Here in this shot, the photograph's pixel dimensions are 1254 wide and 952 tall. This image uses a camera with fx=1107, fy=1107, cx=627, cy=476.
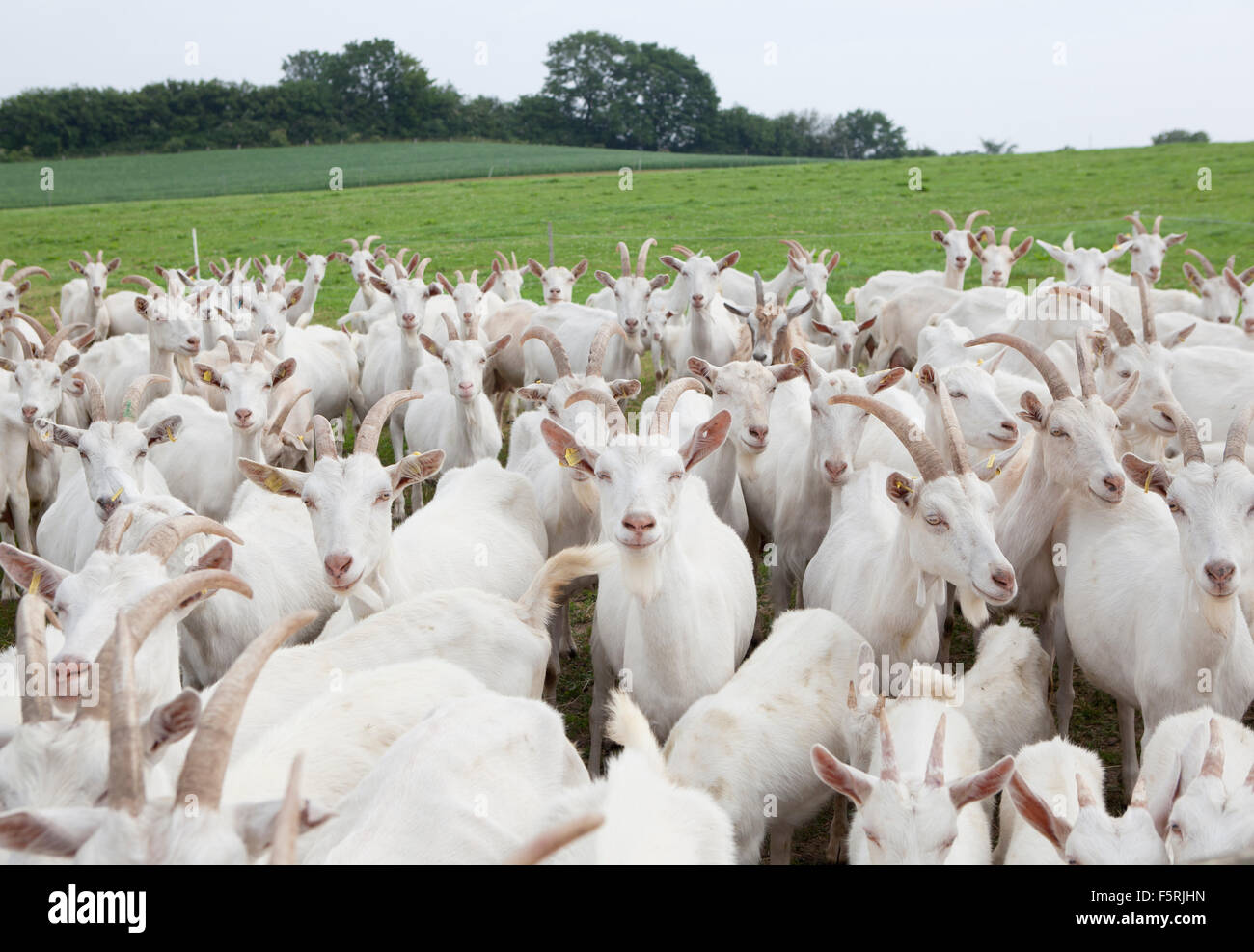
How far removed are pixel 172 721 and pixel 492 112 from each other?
184 feet

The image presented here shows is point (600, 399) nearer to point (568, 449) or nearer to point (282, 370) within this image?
point (568, 449)

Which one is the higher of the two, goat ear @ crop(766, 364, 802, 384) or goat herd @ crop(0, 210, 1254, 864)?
goat ear @ crop(766, 364, 802, 384)

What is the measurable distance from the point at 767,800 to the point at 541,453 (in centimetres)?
335

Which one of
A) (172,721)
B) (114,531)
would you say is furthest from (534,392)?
(172,721)

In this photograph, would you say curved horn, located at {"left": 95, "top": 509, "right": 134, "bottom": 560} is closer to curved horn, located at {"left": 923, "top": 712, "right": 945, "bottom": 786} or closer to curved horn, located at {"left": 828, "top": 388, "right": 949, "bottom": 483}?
curved horn, located at {"left": 923, "top": 712, "right": 945, "bottom": 786}

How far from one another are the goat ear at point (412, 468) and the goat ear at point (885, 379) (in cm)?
257

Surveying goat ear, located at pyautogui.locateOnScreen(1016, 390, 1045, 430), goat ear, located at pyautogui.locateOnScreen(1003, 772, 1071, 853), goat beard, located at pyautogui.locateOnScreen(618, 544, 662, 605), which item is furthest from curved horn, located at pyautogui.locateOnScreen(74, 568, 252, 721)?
goat ear, located at pyautogui.locateOnScreen(1016, 390, 1045, 430)

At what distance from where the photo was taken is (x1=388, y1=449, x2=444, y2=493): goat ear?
5004 millimetres

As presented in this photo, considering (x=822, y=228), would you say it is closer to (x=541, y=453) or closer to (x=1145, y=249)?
(x=1145, y=249)

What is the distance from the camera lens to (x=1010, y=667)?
15.6ft

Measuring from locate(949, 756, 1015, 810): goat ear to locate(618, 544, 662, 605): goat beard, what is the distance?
147 cm

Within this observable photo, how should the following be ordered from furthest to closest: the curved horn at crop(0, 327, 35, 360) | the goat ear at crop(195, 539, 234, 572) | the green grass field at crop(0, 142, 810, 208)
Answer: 1. the green grass field at crop(0, 142, 810, 208)
2. the curved horn at crop(0, 327, 35, 360)
3. the goat ear at crop(195, 539, 234, 572)

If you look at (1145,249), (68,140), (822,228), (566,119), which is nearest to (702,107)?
(566,119)
